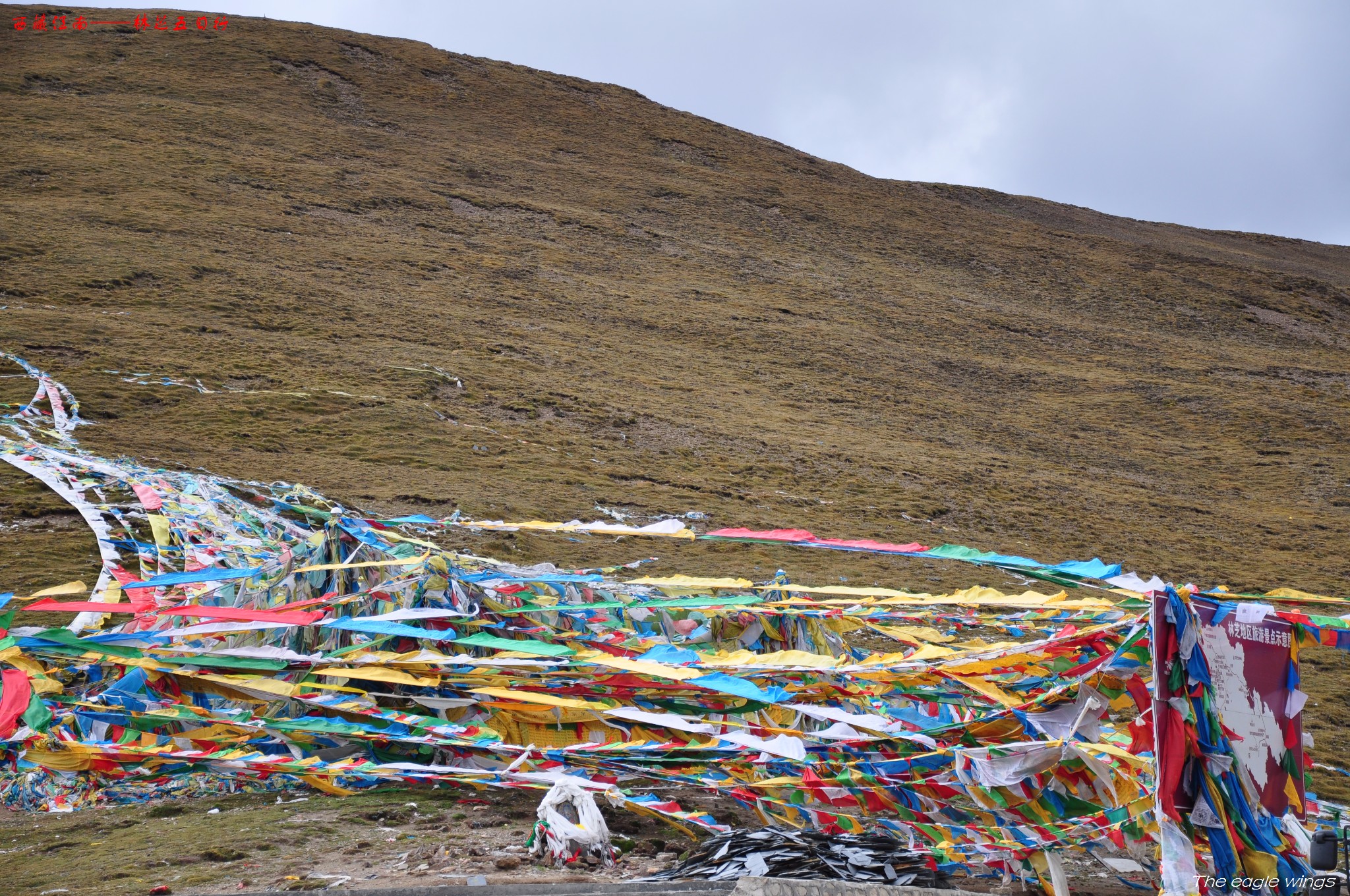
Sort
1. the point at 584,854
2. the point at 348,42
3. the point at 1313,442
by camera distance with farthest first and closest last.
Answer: the point at 348,42 < the point at 1313,442 < the point at 584,854

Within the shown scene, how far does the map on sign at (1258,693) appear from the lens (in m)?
2.79

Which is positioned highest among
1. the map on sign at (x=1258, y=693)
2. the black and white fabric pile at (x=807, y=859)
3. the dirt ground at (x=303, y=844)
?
the map on sign at (x=1258, y=693)

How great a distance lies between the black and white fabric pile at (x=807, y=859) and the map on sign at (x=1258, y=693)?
110 centimetres

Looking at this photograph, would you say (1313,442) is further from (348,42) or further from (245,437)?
(348,42)

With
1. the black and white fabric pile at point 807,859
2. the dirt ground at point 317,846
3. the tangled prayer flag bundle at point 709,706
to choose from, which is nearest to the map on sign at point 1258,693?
the tangled prayer flag bundle at point 709,706

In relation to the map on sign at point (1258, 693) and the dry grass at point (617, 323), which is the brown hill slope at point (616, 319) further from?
the map on sign at point (1258, 693)

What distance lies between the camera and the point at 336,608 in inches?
184

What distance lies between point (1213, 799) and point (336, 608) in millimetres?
3616

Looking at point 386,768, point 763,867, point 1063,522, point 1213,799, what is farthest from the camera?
point 1063,522

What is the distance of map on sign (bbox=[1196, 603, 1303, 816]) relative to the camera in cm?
279

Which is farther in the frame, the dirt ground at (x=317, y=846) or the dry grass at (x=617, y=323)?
the dry grass at (x=617, y=323)

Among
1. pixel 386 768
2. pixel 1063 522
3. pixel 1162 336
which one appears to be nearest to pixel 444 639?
pixel 386 768

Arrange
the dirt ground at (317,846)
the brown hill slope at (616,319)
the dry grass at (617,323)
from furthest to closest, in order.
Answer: the brown hill slope at (616,319) < the dry grass at (617,323) < the dirt ground at (317,846)

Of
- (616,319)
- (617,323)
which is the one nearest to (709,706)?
(617,323)
